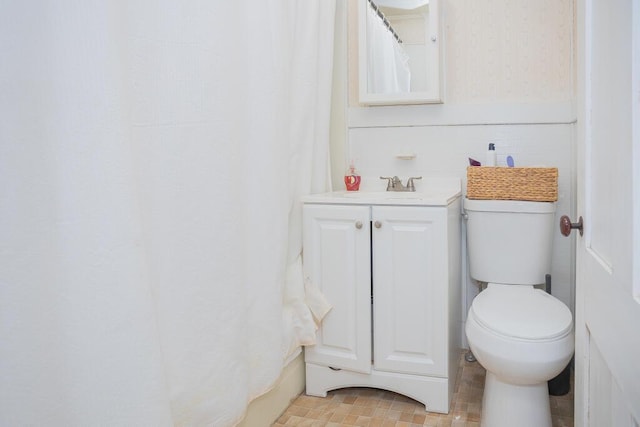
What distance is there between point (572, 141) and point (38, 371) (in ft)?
6.97

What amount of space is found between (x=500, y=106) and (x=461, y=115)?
6.8 inches

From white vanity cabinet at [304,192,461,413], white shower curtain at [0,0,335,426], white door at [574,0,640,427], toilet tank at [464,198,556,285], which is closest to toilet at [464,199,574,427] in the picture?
toilet tank at [464,198,556,285]

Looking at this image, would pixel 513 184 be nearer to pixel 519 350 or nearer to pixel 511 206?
pixel 511 206

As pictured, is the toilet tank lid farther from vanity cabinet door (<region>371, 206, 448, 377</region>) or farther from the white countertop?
vanity cabinet door (<region>371, 206, 448, 377</region>)

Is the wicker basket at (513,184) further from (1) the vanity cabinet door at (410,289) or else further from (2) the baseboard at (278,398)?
(2) the baseboard at (278,398)

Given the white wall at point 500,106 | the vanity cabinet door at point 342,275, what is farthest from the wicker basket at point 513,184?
the vanity cabinet door at point 342,275

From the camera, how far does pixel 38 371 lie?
0.89m

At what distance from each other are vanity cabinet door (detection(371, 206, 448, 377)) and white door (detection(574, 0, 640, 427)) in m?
0.76

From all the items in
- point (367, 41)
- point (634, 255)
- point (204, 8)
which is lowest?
point (634, 255)

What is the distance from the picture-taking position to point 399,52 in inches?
90.7

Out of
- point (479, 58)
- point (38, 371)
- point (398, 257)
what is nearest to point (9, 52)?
point (38, 371)

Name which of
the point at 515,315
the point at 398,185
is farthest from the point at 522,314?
the point at 398,185

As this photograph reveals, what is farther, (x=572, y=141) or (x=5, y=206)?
(x=572, y=141)

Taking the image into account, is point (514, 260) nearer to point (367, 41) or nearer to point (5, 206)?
point (367, 41)
